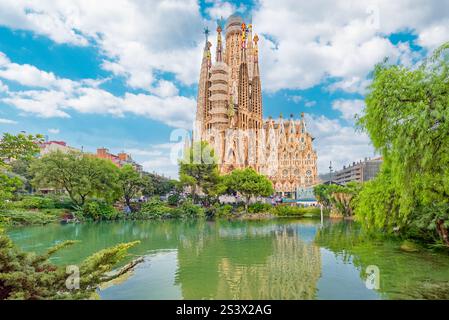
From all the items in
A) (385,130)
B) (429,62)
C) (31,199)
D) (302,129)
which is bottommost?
(31,199)

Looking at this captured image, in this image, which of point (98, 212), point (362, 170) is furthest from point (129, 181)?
point (362, 170)

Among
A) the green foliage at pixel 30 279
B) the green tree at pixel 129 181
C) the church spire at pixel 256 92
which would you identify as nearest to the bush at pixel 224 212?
the green tree at pixel 129 181

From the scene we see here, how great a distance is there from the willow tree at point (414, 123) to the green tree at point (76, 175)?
26410 millimetres

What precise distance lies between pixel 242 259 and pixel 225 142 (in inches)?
1969

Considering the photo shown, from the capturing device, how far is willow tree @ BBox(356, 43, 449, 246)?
748cm

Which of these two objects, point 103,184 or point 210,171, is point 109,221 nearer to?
point 103,184

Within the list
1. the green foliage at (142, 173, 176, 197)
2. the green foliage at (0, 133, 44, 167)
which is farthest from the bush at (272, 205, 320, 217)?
the green foliage at (0, 133, 44, 167)

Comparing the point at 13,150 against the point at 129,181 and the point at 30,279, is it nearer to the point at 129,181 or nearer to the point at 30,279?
the point at 30,279

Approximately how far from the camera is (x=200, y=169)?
3709cm

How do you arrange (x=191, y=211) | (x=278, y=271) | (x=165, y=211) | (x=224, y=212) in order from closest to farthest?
(x=278, y=271) < (x=165, y=211) < (x=191, y=211) < (x=224, y=212)

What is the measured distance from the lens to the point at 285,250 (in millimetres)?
13570

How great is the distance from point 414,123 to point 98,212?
1136 inches
